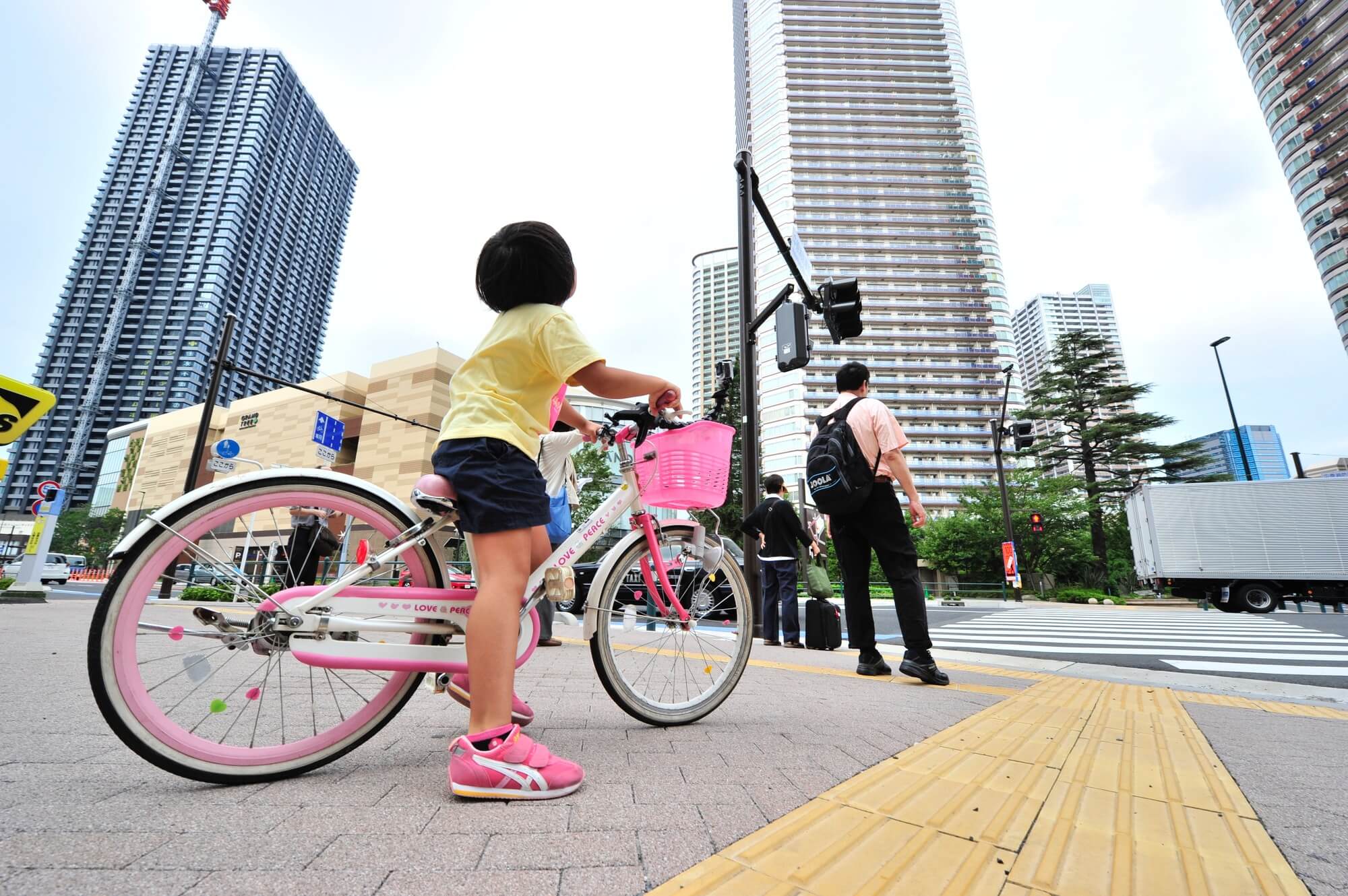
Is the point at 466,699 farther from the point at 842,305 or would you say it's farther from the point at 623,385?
the point at 842,305

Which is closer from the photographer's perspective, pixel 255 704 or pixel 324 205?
pixel 255 704

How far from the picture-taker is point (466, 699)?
5.59ft

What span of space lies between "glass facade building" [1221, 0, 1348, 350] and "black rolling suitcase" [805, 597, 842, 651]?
190 feet

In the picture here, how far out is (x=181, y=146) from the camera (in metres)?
83.9

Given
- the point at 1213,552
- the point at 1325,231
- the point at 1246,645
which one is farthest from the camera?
the point at 1325,231

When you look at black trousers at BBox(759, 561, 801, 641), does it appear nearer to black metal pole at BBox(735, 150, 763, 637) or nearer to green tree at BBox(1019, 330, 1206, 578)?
black metal pole at BBox(735, 150, 763, 637)

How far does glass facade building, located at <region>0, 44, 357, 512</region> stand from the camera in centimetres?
7475

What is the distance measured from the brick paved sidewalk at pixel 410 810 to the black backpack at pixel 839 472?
1266 millimetres

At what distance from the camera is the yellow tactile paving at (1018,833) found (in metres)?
0.87

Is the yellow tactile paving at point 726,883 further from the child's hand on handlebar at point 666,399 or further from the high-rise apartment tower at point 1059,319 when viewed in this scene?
the high-rise apartment tower at point 1059,319

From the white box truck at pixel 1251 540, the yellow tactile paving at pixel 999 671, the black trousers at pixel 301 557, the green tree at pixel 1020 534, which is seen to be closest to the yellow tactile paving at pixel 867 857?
the black trousers at pixel 301 557

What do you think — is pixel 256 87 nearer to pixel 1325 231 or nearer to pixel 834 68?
pixel 834 68

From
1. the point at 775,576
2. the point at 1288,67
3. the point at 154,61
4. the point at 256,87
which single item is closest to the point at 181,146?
the point at 256,87

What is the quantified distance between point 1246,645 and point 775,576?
576cm
